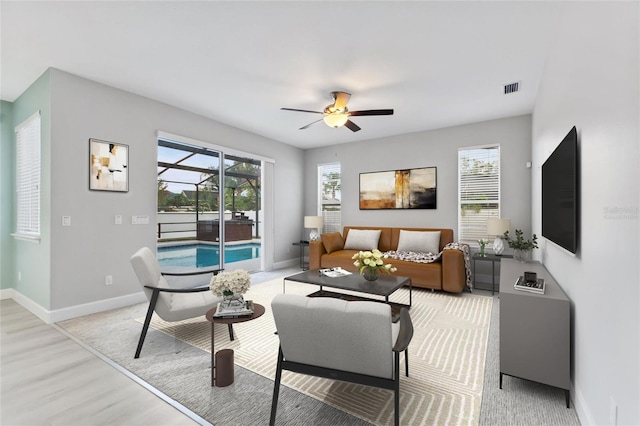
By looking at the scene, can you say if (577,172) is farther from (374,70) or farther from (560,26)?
(374,70)

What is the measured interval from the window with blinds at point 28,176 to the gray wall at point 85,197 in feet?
0.70

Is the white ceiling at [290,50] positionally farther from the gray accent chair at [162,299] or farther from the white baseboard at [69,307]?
the white baseboard at [69,307]

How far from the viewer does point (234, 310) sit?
2.28 meters

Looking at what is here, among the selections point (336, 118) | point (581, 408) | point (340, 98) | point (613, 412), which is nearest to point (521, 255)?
point (581, 408)

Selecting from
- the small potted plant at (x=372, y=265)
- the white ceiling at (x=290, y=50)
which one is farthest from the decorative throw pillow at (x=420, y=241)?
the white ceiling at (x=290, y=50)

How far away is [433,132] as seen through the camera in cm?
562

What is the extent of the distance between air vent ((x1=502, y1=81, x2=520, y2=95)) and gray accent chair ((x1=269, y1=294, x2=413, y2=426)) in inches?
140

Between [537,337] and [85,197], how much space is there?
477cm

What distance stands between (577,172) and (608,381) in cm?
123

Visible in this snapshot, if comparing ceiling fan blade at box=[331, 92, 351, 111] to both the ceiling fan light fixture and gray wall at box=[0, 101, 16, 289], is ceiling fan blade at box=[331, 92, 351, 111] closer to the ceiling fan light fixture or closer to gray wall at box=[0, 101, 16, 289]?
the ceiling fan light fixture

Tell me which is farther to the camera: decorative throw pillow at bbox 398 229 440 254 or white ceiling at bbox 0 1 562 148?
decorative throw pillow at bbox 398 229 440 254

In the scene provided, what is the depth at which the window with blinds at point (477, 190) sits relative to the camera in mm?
5098

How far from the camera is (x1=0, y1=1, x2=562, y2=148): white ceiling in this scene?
2363mm

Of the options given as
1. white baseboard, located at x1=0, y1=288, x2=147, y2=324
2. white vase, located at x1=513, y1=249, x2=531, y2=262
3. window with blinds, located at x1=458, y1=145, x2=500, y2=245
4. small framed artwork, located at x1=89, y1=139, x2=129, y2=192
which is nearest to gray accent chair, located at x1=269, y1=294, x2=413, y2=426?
white vase, located at x1=513, y1=249, x2=531, y2=262
